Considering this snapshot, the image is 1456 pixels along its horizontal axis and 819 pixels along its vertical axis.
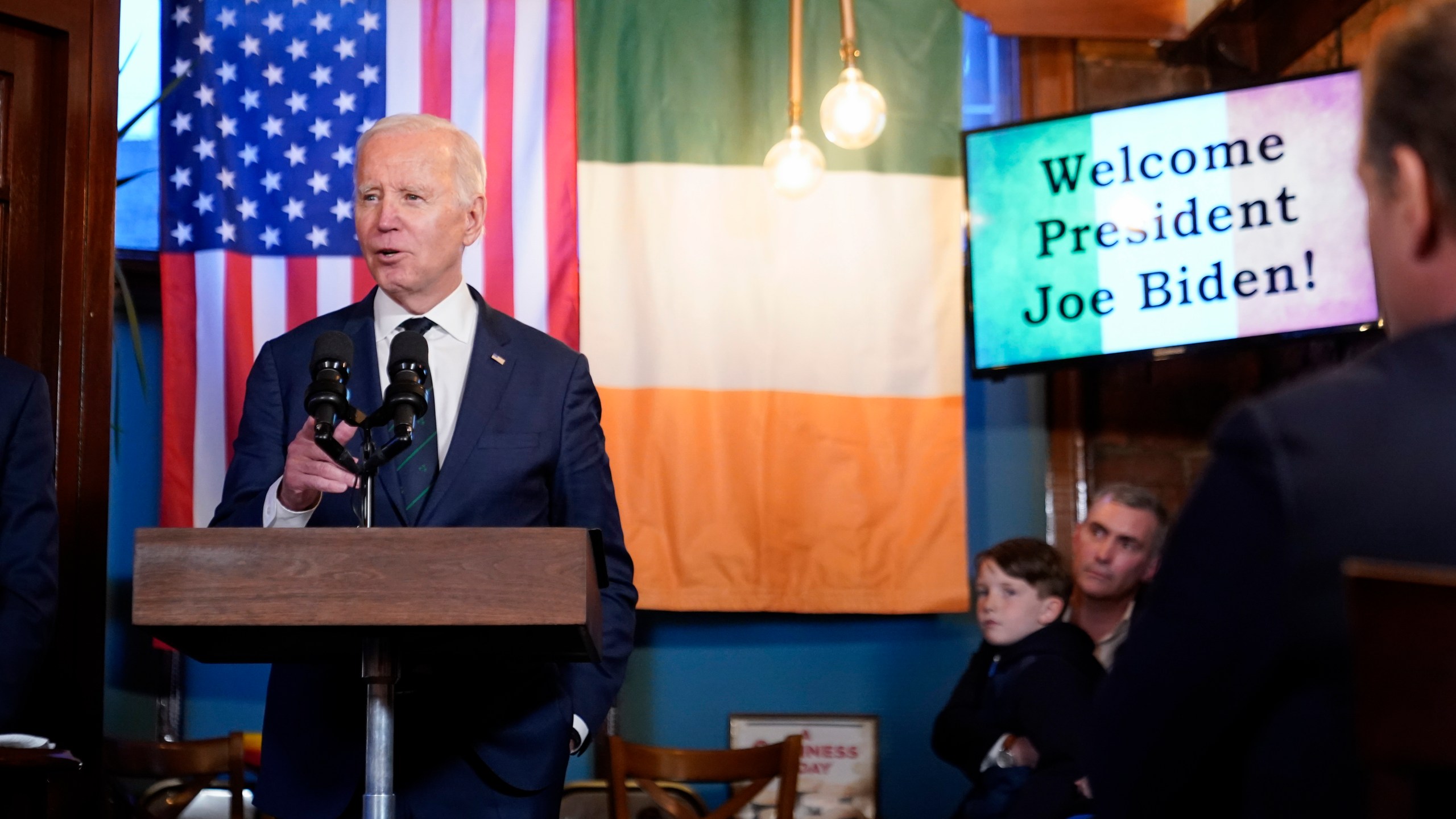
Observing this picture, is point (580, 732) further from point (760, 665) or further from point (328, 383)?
point (760, 665)

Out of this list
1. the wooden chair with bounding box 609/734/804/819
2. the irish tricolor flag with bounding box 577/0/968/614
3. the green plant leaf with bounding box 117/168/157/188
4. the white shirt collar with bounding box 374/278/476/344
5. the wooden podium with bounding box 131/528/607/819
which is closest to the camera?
the wooden podium with bounding box 131/528/607/819

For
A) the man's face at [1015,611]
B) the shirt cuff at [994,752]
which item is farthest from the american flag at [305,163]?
the shirt cuff at [994,752]

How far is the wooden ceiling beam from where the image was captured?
436 cm

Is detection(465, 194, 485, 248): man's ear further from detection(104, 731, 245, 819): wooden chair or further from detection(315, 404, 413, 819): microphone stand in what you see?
detection(104, 731, 245, 819): wooden chair

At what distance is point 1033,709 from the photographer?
3340 mm

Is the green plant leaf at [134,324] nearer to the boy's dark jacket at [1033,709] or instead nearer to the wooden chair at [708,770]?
the wooden chair at [708,770]

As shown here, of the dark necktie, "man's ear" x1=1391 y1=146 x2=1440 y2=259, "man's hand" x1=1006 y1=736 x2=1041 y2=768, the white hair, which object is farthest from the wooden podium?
"man's hand" x1=1006 y1=736 x2=1041 y2=768

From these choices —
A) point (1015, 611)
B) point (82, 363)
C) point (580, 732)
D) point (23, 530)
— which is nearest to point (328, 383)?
point (580, 732)

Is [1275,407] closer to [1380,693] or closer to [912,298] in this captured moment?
[1380,693]

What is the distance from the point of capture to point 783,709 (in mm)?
4352

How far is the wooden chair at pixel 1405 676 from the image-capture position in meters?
0.89

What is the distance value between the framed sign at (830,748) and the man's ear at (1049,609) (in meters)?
0.90

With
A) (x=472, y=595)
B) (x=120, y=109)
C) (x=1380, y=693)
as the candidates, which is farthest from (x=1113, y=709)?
(x=120, y=109)

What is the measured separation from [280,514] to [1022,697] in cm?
198
